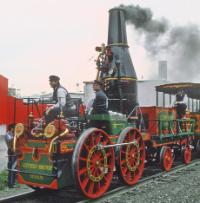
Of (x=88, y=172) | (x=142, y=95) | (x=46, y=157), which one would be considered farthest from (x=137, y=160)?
(x=142, y=95)

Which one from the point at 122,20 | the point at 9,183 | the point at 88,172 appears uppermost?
the point at 122,20

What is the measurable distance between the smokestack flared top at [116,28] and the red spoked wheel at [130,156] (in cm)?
254

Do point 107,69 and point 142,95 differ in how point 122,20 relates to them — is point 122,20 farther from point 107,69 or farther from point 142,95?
point 142,95

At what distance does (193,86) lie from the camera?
12.6 meters

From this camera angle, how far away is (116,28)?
932 cm

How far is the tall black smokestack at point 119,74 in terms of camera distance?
28.6 feet

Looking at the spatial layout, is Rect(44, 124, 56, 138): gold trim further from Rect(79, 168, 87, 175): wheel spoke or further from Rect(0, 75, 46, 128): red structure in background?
Rect(0, 75, 46, 128): red structure in background

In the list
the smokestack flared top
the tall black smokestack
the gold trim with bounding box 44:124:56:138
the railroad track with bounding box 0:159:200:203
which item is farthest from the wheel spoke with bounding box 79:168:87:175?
the smokestack flared top

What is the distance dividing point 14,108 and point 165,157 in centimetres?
476

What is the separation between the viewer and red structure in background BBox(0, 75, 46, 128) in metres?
7.22

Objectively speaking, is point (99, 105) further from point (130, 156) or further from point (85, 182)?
point (85, 182)

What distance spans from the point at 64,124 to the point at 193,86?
720cm

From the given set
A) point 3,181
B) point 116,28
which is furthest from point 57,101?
point 116,28

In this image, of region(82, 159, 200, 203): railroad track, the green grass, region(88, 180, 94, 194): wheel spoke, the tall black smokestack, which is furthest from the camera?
the tall black smokestack
